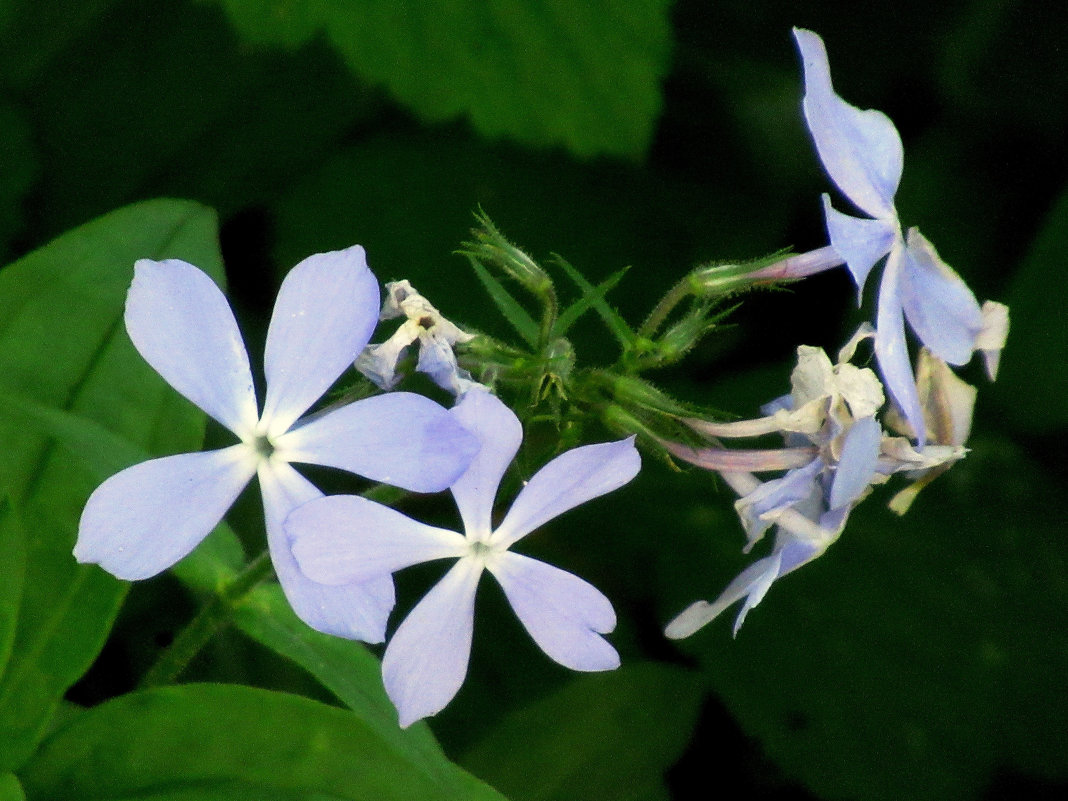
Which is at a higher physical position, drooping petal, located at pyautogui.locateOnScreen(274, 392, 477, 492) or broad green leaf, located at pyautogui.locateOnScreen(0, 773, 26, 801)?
drooping petal, located at pyautogui.locateOnScreen(274, 392, 477, 492)

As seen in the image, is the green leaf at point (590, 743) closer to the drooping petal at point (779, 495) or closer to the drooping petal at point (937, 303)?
the drooping petal at point (779, 495)

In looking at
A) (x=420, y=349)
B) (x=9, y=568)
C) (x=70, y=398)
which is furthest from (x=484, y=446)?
(x=70, y=398)

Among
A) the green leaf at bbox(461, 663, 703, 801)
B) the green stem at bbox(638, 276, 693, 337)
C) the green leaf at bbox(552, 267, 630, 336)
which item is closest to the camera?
the green leaf at bbox(552, 267, 630, 336)

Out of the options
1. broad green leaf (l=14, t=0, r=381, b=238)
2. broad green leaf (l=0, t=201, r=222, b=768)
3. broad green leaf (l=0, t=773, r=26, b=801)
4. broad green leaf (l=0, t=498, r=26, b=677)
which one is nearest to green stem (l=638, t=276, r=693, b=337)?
broad green leaf (l=0, t=201, r=222, b=768)

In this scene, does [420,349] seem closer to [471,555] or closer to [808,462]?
[471,555]

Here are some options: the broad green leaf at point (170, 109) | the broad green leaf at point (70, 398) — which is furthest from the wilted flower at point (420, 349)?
the broad green leaf at point (170, 109)

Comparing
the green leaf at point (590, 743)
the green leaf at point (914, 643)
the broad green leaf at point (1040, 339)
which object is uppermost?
the broad green leaf at point (1040, 339)

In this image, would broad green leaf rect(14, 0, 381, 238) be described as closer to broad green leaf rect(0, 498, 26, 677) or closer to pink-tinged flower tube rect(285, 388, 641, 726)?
broad green leaf rect(0, 498, 26, 677)
